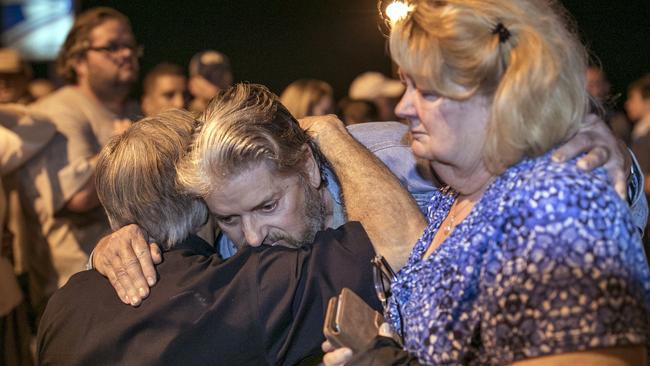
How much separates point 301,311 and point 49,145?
2560 millimetres

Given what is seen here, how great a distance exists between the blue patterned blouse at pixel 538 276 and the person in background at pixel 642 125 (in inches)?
151

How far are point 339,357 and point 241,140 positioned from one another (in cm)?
72

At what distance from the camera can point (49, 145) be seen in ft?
13.8

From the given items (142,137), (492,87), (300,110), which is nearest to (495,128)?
(492,87)

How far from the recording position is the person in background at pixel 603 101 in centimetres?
184

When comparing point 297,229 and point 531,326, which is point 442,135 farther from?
point 297,229

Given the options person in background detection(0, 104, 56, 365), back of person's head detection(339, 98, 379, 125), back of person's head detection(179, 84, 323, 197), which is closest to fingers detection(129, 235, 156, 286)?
back of person's head detection(179, 84, 323, 197)

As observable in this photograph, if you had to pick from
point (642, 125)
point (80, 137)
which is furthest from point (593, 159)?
point (642, 125)

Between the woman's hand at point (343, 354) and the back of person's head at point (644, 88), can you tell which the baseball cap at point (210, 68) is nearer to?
the back of person's head at point (644, 88)

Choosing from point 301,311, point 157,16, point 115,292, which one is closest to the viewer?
point 301,311

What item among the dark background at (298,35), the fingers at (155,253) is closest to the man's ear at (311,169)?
the fingers at (155,253)

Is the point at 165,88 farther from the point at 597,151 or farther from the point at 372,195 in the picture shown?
the point at 597,151

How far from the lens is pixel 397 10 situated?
1813 millimetres

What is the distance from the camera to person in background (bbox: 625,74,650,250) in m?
5.87
